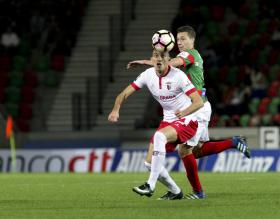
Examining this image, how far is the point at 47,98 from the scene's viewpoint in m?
29.7

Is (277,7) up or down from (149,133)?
up

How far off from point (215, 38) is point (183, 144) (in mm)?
16435

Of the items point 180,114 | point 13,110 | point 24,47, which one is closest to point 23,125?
point 13,110

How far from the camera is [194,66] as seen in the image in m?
13.0

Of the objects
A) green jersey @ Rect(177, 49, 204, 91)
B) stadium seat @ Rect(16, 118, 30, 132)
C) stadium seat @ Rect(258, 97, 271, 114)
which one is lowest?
stadium seat @ Rect(16, 118, 30, 132)

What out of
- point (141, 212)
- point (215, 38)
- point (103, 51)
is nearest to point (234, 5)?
point (215, 38)

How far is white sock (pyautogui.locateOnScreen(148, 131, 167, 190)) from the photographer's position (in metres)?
11.3

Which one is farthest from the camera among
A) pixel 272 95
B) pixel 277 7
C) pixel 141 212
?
pixel 277 7

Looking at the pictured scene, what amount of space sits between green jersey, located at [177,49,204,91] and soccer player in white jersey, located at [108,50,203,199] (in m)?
0.90

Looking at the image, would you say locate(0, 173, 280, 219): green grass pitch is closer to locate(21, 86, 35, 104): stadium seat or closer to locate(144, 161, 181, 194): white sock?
locate(144, 161, 181, 194): white sock

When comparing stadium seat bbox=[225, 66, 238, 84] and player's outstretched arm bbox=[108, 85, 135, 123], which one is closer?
player's outstretched arm bbox=[108, 85, 135, 123]

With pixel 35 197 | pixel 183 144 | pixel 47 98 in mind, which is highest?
pixel 183 144

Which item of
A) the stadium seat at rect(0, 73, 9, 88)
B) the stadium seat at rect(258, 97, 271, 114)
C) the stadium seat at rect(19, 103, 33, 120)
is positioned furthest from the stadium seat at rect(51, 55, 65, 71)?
the stadium seat at rect(258, 97, 271, 114)

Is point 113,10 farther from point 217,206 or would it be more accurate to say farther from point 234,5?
point 217,206
